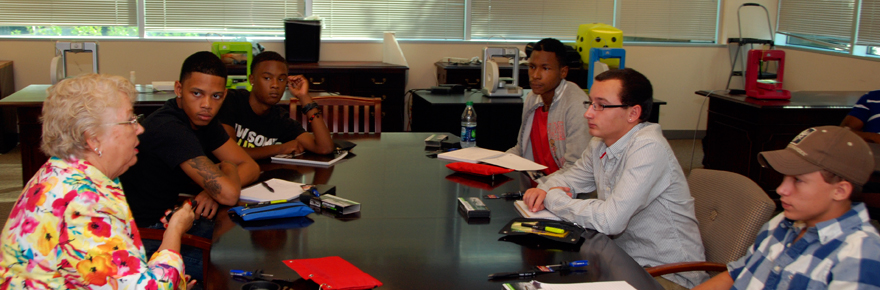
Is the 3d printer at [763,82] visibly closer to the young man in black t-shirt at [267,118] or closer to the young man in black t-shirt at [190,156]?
the young man in black t-shirt at [267,118]

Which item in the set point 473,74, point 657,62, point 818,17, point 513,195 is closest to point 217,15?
point 473,74

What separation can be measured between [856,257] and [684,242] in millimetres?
650

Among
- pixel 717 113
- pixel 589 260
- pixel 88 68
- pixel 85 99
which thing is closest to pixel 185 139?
pixel 85 99

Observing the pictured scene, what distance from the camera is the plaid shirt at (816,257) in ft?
4.06

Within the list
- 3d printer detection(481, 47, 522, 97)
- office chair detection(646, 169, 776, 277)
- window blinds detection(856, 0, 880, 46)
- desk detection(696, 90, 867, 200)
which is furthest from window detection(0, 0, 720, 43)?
office chair detection(646, 169, 776, 277)

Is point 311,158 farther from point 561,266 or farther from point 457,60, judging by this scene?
point 457,60

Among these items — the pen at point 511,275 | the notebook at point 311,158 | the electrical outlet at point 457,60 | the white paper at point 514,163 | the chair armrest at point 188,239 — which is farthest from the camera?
the electrical outlet at point 457,60

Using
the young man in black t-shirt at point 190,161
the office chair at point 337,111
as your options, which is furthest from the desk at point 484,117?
the young man in black t-shirt at point 190,161

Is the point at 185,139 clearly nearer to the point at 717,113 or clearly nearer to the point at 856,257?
the point at 856,257

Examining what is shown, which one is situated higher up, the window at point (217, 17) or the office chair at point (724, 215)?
the window at point (217, 17)

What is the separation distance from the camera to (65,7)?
5723mm

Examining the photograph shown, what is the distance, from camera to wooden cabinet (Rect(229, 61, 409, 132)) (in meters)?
5.67

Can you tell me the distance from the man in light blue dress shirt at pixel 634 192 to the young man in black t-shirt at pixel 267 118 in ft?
3.95

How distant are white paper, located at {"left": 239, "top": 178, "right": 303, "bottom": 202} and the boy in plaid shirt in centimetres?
134
